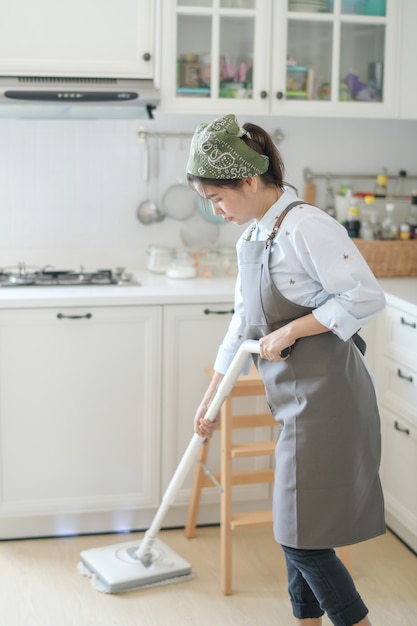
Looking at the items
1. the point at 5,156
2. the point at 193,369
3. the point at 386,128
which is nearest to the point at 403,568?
the point at 193,369

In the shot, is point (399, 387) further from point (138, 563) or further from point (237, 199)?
point (237, 199)

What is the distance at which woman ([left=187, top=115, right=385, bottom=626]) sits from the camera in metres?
2.06

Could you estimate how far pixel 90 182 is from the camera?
355 cm

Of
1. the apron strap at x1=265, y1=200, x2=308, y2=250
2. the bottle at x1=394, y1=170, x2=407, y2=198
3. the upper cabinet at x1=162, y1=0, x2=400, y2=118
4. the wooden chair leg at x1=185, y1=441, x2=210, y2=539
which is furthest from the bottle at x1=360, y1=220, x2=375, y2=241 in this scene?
the apron strap at x1=265, y1=200, x2=308, y2=250

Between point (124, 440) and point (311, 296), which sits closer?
point (311, 296)

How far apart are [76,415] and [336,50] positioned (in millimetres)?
1622

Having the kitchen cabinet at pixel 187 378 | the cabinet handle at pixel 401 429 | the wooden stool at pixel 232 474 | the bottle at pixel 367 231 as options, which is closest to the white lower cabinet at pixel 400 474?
the cabinet handle at pixel 401 429

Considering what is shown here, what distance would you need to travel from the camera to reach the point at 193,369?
10.4 ft

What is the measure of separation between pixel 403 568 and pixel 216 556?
1.99ft

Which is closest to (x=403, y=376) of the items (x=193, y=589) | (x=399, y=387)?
(x=399, y=387)

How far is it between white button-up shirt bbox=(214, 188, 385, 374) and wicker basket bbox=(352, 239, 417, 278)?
1400mm

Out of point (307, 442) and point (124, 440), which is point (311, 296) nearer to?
point (307, 442)

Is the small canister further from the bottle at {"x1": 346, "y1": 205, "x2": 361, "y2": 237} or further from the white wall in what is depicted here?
the bottle at {"x1": 346, "y1": 205, "x2": 361, "y2": 237}

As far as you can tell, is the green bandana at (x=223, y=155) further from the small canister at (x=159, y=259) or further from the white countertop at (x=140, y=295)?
the small canister at (x=159, y=259)
